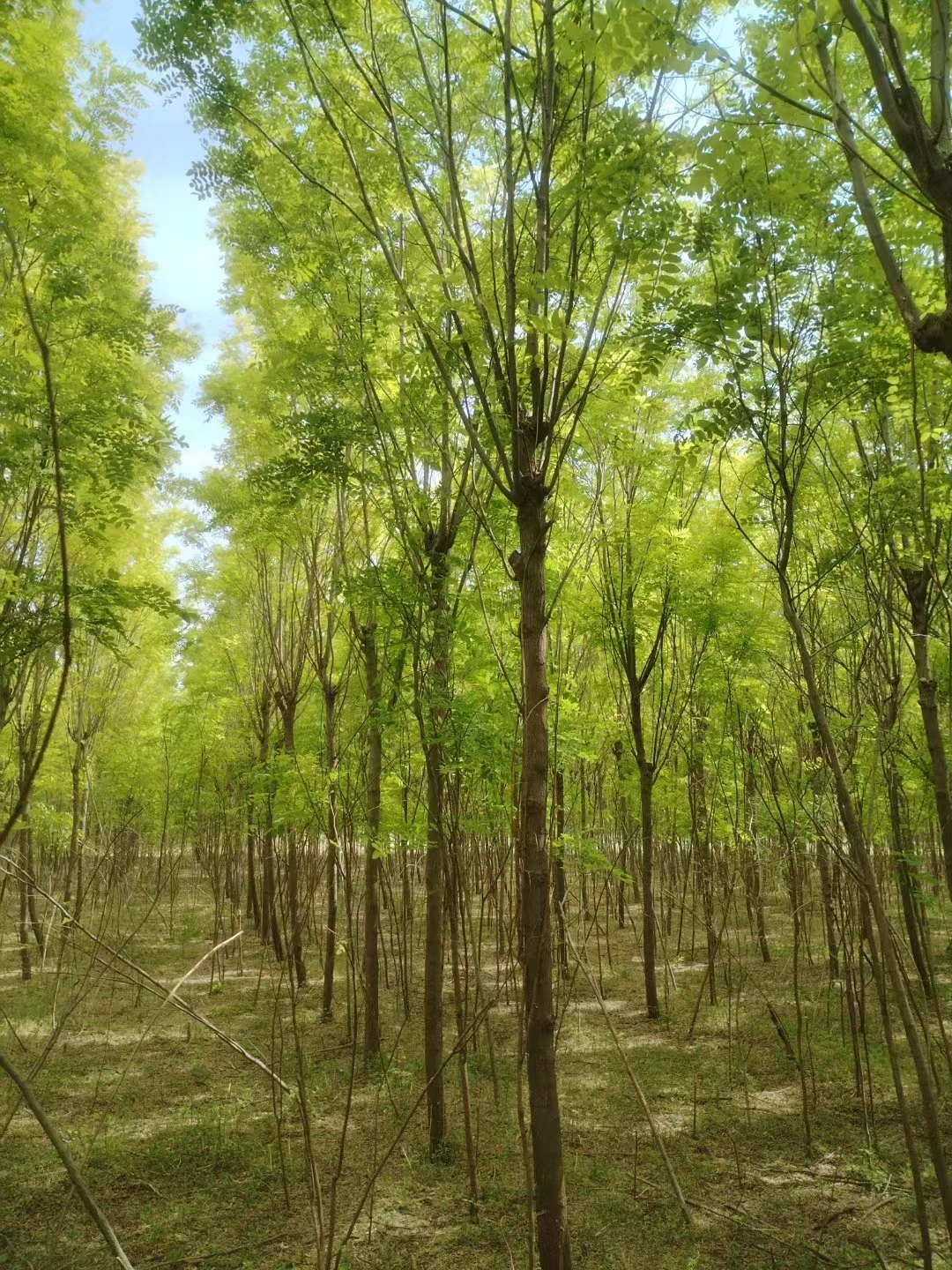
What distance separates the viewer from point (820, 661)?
22.1 ft

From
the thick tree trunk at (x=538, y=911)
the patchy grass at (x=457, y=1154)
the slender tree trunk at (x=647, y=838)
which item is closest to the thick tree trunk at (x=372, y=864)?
the patchy grass at (x=457, y=1154)

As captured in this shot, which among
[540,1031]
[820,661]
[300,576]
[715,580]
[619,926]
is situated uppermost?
[300,576]

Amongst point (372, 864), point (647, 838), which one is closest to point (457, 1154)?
point (372, 864)

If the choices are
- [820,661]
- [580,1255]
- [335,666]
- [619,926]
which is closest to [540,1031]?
[580,1255]

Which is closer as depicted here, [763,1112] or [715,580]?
[763,1112]

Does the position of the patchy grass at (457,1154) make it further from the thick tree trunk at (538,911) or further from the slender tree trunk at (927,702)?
the slender tree trunk at (927,702)

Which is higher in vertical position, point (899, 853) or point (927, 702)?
point (927, 702)

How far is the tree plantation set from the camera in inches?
98.3

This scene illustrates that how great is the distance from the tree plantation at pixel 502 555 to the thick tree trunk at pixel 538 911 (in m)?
0.02

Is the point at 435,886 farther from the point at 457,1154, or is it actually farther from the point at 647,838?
the point at 647,838

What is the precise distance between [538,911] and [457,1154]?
164 inches

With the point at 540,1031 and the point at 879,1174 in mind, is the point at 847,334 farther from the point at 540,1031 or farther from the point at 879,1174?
the point at 879,1174

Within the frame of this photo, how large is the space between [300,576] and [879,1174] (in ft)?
27.0

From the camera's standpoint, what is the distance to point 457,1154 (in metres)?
5.54
